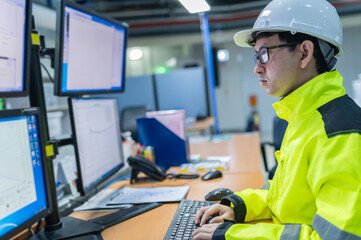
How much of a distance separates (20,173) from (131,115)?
13.0ft

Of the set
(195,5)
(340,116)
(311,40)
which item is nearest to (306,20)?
Answer: (311,40)

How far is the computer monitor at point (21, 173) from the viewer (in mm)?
815

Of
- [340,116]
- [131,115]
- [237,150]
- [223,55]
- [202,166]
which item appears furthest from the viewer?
[223,55]

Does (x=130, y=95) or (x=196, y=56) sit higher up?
(x=196, y=56)

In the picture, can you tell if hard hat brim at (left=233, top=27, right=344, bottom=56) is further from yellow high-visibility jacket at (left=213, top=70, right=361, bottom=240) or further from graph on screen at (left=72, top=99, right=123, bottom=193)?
graph on screen at (left=72, top=99, right=123, bottom=193)

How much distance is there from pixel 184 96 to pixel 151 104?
59cm

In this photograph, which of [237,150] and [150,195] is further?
[237,150]

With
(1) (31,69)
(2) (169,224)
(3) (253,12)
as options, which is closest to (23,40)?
(1) (31,69)

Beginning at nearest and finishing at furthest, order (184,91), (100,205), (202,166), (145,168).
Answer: (100,205) → (145,168) → (202,166) → (184,91)

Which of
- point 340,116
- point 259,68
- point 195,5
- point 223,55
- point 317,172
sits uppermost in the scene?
point 223,55

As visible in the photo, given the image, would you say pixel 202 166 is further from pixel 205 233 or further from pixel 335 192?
pixel 335 192

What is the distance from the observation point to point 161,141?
1.92m

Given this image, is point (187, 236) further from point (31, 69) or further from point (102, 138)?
point (31, 69)

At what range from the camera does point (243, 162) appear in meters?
1.97
